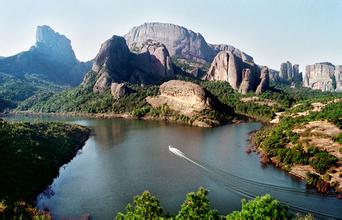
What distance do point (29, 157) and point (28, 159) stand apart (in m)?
1.10

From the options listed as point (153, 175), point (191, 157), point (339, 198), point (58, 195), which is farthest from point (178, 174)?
point (339, 198)

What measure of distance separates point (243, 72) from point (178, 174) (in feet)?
424

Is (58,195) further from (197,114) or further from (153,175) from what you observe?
(197,114)

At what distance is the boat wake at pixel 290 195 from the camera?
1833 inches

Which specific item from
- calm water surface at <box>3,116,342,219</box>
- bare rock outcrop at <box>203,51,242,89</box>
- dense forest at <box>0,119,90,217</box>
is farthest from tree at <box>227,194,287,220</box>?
bare rock outcrop at <box>203,51,242,89</box>

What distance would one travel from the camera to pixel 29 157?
62594 mm

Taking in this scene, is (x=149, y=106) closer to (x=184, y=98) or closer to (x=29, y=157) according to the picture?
(x=184, y=98)

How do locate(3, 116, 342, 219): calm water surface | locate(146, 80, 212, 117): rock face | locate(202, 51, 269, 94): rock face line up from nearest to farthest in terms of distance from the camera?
locate(3, 116, 342, 219): calm water surface → locate(146, 80, 212, 117): rock face → locate(202, 51, 269, 94): rock face

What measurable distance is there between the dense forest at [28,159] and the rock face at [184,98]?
172 ft

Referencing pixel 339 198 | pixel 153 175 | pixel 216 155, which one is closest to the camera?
pixel 339 198

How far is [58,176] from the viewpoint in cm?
6562

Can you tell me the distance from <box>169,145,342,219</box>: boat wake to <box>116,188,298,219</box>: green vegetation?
16764 millimetres

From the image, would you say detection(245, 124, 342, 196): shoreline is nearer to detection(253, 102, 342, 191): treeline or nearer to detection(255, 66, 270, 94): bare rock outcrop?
detection(253, 102, 342, 191): treeline

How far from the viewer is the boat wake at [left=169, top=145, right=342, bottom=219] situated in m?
46.6
